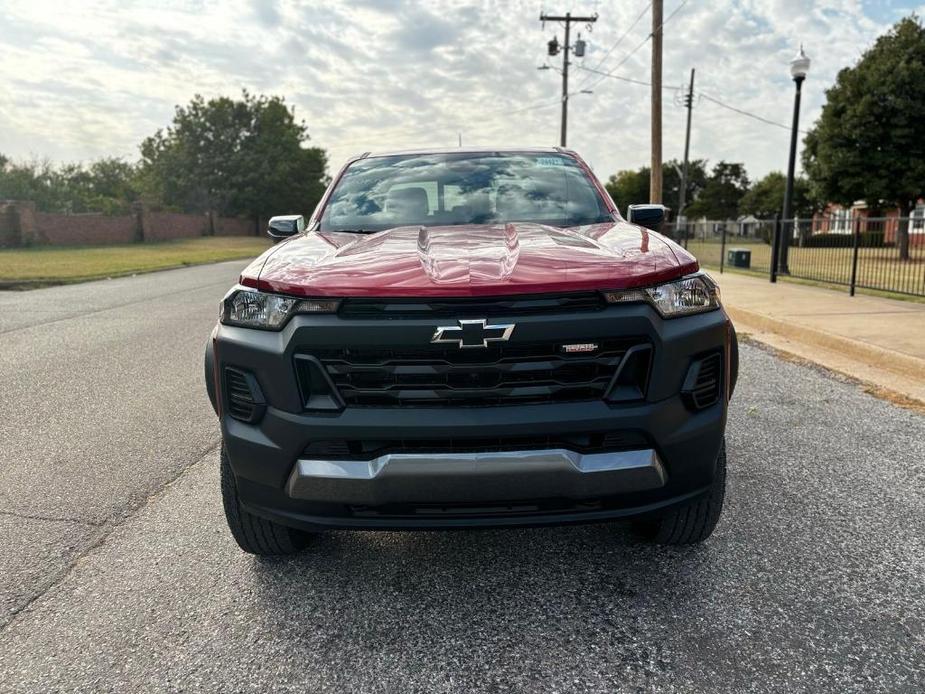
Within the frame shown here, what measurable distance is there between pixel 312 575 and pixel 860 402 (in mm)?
4486

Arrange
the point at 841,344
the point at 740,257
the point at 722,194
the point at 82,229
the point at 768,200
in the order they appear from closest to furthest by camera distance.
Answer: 1. the point at 841,344
2. the point at 740,257
3. the point at 82,229
4. the point at 768,200
5. the point at 722,194

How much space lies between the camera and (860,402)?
5328 mm

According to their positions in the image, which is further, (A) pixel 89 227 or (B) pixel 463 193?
(A) pixel 89 227

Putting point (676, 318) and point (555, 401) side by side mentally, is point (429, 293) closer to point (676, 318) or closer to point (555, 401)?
point (555, 401)

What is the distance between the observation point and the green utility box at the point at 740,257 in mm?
18781

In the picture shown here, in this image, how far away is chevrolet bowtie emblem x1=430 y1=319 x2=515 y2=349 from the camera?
2.17 meters

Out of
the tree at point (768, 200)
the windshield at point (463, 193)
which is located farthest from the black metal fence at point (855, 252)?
the tree at point (768, 200)

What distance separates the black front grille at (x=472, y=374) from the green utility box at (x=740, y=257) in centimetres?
1809

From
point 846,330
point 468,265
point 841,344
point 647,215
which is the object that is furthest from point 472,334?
point 846,330

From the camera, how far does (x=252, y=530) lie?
8.65 ft

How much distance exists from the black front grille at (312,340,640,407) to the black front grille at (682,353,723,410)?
24cm

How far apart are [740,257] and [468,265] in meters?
18.4

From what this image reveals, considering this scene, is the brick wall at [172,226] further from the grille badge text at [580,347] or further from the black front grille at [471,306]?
the grille badge text at [580,347]

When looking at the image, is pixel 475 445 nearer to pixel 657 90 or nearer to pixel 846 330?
pixel 846 330
